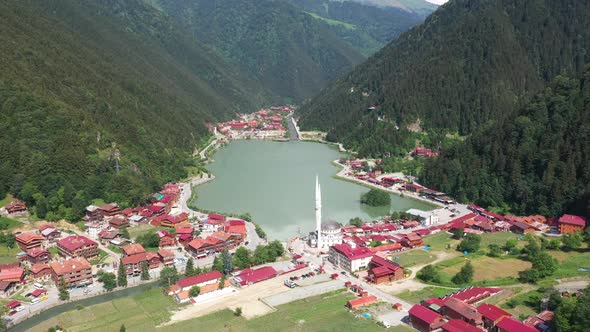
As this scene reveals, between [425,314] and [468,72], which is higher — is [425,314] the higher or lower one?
the lower one

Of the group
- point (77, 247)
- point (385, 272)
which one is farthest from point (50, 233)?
point (385, 272)

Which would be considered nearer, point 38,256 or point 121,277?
point 121,277

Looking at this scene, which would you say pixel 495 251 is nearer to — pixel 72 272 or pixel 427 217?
pixel 427 217

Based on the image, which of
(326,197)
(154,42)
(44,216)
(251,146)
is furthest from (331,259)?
(154,42)

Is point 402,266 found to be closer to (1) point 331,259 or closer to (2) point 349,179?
(1) point 331,259

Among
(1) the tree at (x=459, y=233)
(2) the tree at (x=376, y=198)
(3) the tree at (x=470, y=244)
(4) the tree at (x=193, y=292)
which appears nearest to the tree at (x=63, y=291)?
(4) the tree at (x=193, y=292)

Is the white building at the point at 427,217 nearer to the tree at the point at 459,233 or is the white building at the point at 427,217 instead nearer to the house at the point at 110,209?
the tree at the point at 459,233

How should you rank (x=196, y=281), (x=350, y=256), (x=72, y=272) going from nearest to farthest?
(x=196, y=281), (x=72, y=272), (x=350, y=256)
